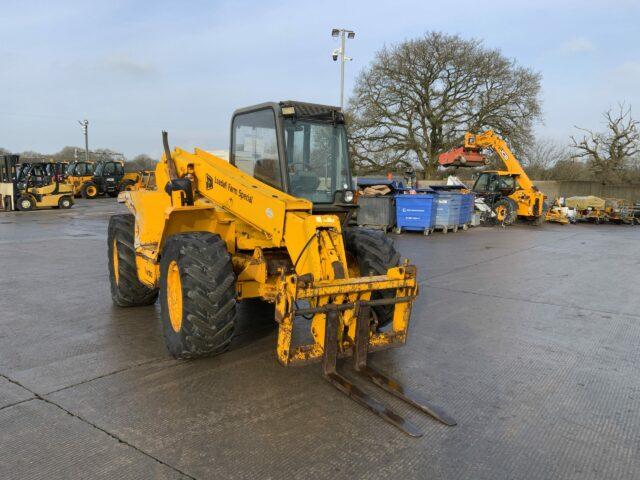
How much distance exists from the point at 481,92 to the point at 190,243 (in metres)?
31.3

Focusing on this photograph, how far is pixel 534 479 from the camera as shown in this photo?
3.06 meters

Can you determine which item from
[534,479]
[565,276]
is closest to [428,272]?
[565,276]

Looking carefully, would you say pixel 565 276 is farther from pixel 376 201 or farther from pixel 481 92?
pixel 481 92

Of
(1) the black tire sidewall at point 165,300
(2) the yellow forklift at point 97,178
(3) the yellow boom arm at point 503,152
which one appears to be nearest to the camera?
(1) the black tire sidewall at point 165,300

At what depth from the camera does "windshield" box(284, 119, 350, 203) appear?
5.02 metres

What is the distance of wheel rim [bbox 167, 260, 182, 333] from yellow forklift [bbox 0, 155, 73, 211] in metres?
21.8

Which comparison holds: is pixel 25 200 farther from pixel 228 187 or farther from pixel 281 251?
pixel 281 251

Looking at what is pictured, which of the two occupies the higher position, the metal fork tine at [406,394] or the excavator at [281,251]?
the excavator at [281,251]

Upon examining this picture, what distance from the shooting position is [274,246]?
16.3ft

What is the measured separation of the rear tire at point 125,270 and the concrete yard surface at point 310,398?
6.5 inches

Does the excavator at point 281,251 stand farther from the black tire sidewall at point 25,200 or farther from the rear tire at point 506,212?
the black tire sidewall at point 25,200

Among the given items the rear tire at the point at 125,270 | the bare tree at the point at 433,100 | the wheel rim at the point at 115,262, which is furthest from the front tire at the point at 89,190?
the wheel rim at the point at 115,262

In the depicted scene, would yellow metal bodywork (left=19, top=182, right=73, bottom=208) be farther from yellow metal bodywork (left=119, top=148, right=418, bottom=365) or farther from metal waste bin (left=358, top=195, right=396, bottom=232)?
yellow metal bodywork (left=119, top=148, right=418, bottom=365)

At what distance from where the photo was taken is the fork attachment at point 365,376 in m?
3.77
